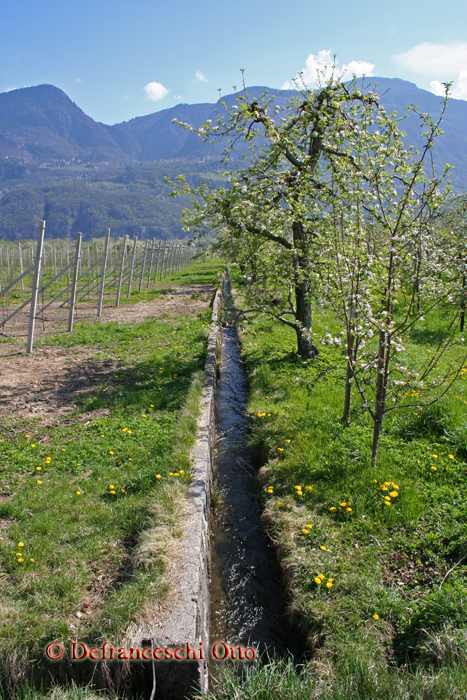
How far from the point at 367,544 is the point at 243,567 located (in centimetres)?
125

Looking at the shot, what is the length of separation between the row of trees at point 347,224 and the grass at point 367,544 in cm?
53

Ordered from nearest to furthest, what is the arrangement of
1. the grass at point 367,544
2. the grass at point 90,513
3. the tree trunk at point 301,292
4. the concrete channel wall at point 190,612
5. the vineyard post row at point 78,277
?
1. the grass at point 367,544
2. the concrete channel wall at point 190,612
3. the grass at point 90,513
4. the tree trunk at point 301,292
5. the vineyard post row at point 78,277

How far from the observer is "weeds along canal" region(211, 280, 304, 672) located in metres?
3.58

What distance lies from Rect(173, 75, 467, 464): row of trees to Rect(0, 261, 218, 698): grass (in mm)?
2480

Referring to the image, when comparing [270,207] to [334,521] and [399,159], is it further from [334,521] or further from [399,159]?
[334,521]

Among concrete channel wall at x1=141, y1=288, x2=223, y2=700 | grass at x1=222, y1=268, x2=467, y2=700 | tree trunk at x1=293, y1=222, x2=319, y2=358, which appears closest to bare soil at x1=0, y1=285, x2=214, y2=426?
tree trunk at x1=293, y1=222, x2=319, y2=358

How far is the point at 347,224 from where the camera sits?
16.9 ft

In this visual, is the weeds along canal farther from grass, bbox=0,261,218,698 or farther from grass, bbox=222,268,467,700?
grass, bbox=0,261,218,698

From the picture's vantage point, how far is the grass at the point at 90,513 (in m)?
3.00

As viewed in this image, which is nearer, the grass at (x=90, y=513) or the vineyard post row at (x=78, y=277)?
the grass at (x=90, y=513)

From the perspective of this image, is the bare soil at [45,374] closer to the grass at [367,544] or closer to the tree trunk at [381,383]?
the grass at [367,544]

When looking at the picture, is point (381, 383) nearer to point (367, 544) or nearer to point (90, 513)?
point (367, 544)

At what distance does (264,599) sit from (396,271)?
351 cm

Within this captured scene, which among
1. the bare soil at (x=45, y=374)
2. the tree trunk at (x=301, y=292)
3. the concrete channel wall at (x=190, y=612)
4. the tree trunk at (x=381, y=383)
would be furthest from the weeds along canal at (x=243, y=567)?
the tree trunk at (x=301, y=292)
